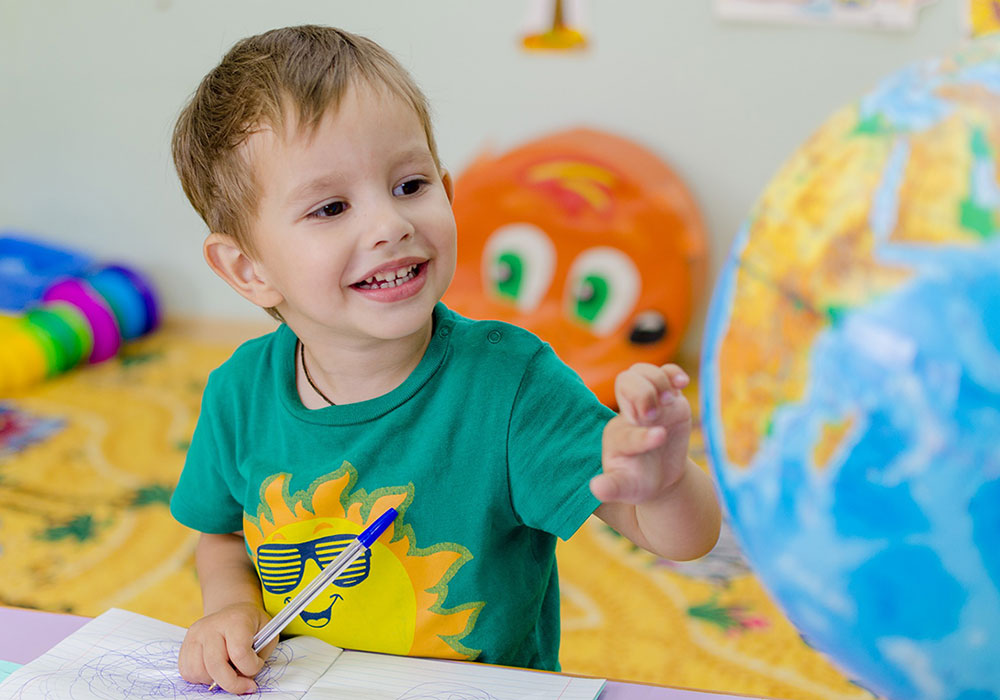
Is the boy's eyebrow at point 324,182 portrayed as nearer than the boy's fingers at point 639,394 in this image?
No

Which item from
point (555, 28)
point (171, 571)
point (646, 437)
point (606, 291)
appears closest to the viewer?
point (646, 437)

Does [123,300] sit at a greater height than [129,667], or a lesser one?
lesser

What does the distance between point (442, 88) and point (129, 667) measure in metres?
2.21

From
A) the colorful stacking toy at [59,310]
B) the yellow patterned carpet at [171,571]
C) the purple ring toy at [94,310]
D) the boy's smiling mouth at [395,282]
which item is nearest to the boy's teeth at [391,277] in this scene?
the boy's smiling mouth at [395,282]

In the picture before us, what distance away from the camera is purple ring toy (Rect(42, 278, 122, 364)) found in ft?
9.09

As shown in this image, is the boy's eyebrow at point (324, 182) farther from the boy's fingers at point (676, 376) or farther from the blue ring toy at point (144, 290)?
the blue ring toy at point (144, 290)

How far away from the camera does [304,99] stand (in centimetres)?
72

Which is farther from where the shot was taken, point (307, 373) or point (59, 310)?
point (59, 310)

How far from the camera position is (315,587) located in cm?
69

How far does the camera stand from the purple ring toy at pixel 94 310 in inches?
109

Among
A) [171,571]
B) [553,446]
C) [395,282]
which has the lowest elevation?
[171,571]

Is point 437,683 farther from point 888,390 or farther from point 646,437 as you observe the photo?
point 888,390

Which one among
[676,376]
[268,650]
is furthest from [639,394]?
[268,650]

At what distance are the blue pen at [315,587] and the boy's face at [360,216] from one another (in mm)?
141
